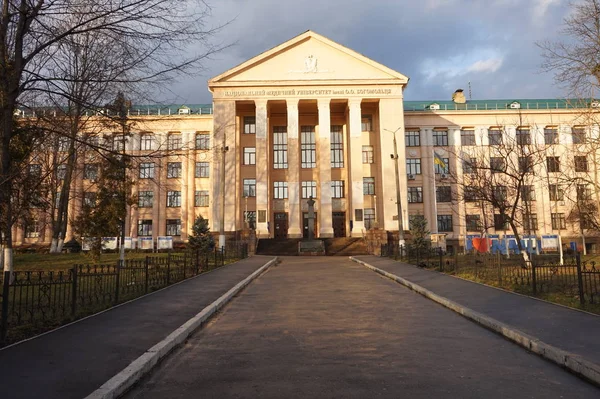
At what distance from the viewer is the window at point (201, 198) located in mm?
57481

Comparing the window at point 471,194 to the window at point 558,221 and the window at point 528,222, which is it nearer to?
the window at point 528,222

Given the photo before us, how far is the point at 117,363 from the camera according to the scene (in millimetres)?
5566

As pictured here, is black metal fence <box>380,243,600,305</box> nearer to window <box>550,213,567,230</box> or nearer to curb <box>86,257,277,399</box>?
curb <box>86,257,277,399</box>

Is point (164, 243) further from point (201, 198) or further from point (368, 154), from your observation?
point (368, 154)

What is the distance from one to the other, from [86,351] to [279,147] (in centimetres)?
5031

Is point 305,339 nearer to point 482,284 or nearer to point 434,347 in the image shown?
point 434,347

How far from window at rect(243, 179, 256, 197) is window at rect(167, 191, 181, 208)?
9749mm

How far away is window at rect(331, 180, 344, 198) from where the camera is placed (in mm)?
54000

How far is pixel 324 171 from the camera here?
49250 millimetres

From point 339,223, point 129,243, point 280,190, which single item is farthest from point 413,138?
point 129,243

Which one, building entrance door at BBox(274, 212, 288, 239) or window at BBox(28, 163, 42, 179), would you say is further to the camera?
building entrance door at BBox(274, 212, 288, 239)

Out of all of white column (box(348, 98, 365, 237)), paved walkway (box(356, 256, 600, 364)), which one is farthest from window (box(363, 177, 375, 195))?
paved walkway (box(356, 256, 600, 364))

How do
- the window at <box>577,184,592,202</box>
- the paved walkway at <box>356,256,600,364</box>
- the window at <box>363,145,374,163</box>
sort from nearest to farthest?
the paved walkway at <box>356,256,600,364</box>, the window at <box>577,184,592,202</box>, the window at <box>363,145,374,163</box>

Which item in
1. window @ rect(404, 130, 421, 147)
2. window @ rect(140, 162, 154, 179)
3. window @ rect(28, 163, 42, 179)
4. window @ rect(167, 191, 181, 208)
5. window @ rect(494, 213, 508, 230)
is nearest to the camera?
window @ rect(140, 162, 154, 179)
